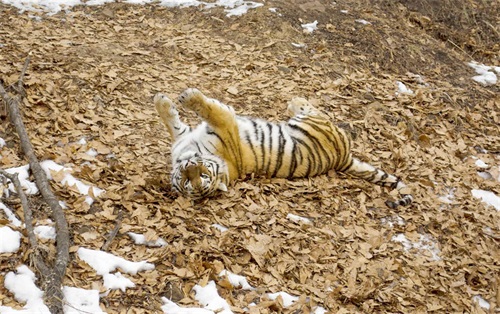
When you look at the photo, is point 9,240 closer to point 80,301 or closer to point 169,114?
point 80,301

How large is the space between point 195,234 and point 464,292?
2.26m

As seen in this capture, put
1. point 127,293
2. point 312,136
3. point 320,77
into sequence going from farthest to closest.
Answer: point 320,77
point 312,136
point 127,293

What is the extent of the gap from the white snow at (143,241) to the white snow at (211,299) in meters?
0.50

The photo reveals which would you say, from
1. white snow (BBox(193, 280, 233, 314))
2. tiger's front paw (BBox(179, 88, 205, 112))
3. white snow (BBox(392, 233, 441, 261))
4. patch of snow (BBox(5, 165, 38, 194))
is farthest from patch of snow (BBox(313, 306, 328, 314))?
patch of snow (BBox(5, 165, 38, 194))

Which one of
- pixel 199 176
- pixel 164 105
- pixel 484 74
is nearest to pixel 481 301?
pixel 199 176

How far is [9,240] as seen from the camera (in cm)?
368

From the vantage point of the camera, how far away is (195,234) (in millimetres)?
4328

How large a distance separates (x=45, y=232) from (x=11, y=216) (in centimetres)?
29

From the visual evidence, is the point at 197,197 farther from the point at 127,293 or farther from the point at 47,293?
the point at 47,293

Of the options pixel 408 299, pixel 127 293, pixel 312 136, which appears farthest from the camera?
pixel 312 136

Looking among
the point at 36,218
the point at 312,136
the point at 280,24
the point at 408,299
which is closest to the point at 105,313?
the point at 36,218

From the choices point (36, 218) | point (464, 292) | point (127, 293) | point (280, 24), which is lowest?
point (464, 292)

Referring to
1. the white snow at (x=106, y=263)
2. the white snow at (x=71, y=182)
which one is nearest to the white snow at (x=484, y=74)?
the white snow at (x=71, y=182)

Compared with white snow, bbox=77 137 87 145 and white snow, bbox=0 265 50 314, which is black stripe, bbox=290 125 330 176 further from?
white snow, bbox=0 265 50 314
